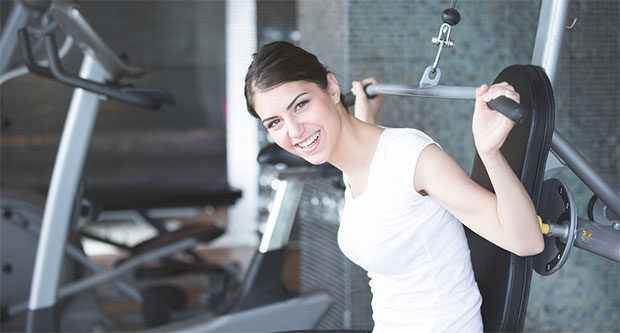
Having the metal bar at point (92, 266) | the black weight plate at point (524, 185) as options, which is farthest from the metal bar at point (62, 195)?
the black weight plate at point (524, 185)

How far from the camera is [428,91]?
56.0 inches

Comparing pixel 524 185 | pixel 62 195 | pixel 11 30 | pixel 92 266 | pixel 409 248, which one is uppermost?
pixel 11 30

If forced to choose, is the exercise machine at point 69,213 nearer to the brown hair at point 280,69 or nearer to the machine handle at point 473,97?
the machine handle at point 473,97

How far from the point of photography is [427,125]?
2.41 metres

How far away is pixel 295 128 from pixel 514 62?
1.36 meters

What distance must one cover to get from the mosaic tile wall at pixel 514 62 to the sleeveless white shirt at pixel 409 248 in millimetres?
1168

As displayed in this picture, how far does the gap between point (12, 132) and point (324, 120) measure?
15.5 feet

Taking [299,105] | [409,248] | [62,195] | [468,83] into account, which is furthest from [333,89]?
[62,195]

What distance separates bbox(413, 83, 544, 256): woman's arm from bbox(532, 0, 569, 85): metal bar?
0.41 m

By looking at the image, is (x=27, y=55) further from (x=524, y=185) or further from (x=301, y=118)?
(x=524, y=185)

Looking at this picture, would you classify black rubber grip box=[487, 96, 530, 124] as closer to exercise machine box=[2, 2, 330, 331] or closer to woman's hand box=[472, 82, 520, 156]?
woman's hand box=[472, 82, 520, 156]

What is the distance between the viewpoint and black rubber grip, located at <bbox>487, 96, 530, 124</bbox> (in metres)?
0.91

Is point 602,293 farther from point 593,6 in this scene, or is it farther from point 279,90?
point 279,90

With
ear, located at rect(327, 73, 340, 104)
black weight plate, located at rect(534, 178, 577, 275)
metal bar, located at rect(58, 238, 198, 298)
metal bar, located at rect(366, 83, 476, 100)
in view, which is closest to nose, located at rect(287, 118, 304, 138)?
ear, located at rect(327, 73, 340, 104)
